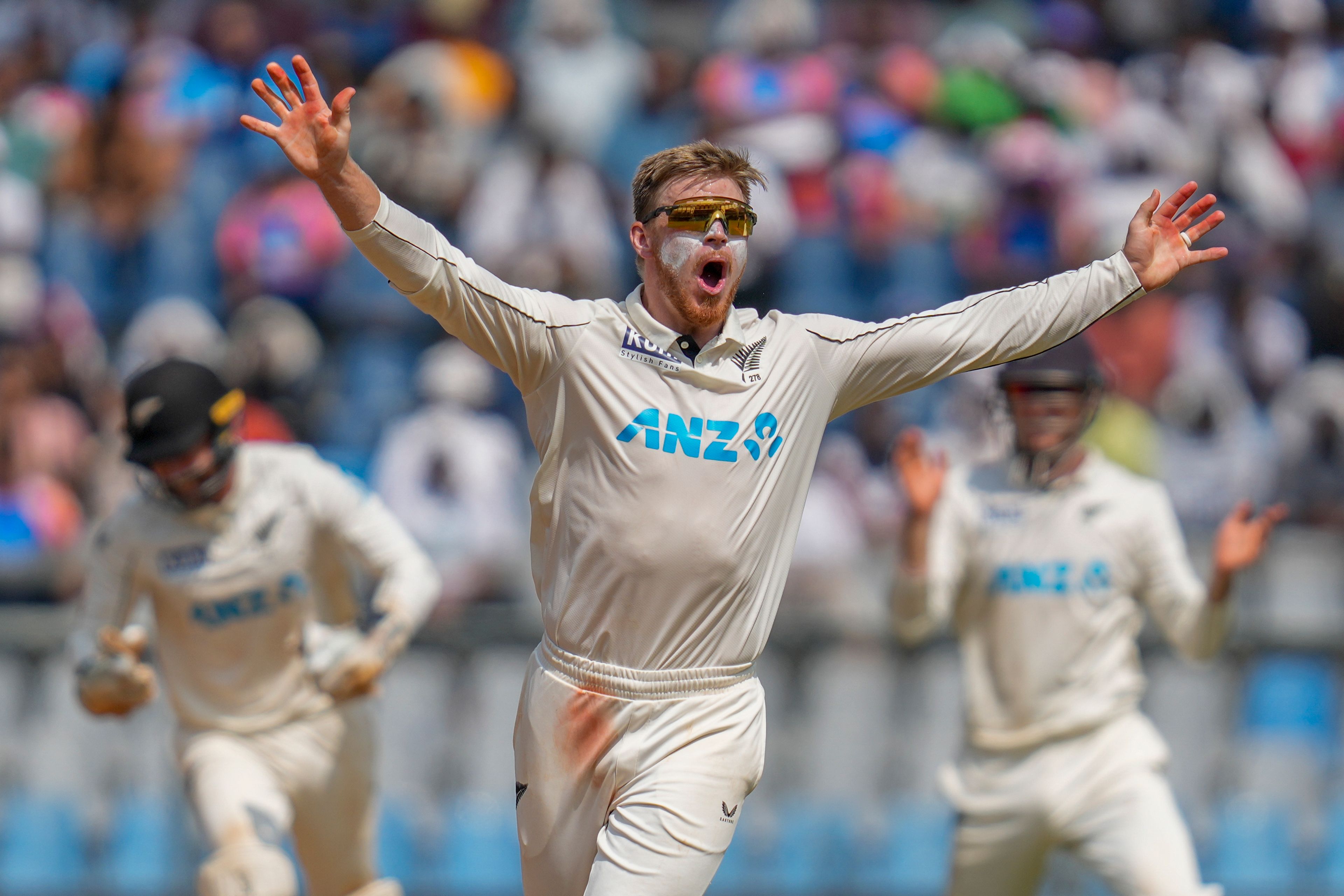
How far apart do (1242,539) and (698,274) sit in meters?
2.70

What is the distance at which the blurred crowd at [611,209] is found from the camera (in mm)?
10750

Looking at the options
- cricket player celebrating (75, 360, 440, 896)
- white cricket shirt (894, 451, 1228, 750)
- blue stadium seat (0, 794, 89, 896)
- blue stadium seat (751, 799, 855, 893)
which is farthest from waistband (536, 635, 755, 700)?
blue stadium seat (0, 794, 89, 896)

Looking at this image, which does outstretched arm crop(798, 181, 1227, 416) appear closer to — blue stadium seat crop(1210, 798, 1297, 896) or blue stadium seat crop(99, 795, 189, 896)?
blue stadium seat crop(1210, 798, 1297, 896)

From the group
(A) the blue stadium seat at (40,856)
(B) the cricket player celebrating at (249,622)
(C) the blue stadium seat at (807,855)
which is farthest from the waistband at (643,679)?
(A) the blue stadium seat at (40,856)

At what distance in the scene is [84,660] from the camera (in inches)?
250

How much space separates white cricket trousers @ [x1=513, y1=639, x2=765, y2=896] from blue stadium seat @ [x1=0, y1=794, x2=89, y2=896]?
17.3ft

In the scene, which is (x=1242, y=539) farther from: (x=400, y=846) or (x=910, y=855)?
(x=400, y=846)

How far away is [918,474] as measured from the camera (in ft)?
20.6

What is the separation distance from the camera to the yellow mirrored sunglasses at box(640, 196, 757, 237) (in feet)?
15.8

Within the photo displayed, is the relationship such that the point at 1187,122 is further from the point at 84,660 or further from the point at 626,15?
the point at 84,660

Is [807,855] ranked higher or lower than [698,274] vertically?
lower

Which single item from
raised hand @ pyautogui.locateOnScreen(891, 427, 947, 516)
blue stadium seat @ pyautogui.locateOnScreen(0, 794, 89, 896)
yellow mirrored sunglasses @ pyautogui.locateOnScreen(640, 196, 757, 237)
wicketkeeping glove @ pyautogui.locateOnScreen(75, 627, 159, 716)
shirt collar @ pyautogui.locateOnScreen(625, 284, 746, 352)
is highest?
yellow mirrored sunglasses @ pyautogui.locateOnScreen(640, 196, 757, 237)

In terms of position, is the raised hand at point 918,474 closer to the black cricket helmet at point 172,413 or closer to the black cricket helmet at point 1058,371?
the black cricket helmet at point 1058,371

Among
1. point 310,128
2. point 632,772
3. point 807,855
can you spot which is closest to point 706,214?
point 310,128
